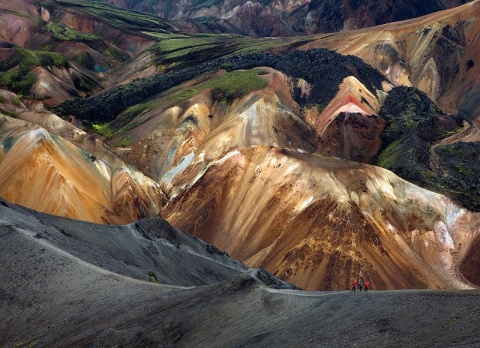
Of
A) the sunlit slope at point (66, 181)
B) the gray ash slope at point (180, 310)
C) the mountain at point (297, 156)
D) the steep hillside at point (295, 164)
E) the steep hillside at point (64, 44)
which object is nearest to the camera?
the gray ash slope at point (180, 310)

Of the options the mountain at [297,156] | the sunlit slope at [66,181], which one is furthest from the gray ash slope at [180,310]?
the mountain at [297,156]

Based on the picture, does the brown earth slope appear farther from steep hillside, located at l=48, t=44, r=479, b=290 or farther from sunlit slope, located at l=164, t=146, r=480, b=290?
sunlit slope, located at l=164, t=146, r=480, b=290

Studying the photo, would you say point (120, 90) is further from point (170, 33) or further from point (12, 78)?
point (170, 33)

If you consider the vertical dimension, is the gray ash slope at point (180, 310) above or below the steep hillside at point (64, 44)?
below

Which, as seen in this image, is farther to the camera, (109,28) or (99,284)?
(109,28)

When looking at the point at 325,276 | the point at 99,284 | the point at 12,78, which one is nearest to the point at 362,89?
the point at 325,276

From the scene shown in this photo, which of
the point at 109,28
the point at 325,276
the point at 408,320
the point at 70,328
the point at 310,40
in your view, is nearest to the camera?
the point at 408,320

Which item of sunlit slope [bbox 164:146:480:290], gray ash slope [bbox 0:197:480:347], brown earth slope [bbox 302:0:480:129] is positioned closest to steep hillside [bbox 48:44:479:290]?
sunlit slope [bbox 164:146:480:290]

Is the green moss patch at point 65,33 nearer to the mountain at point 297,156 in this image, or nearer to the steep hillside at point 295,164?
the mountain at point 297,156
